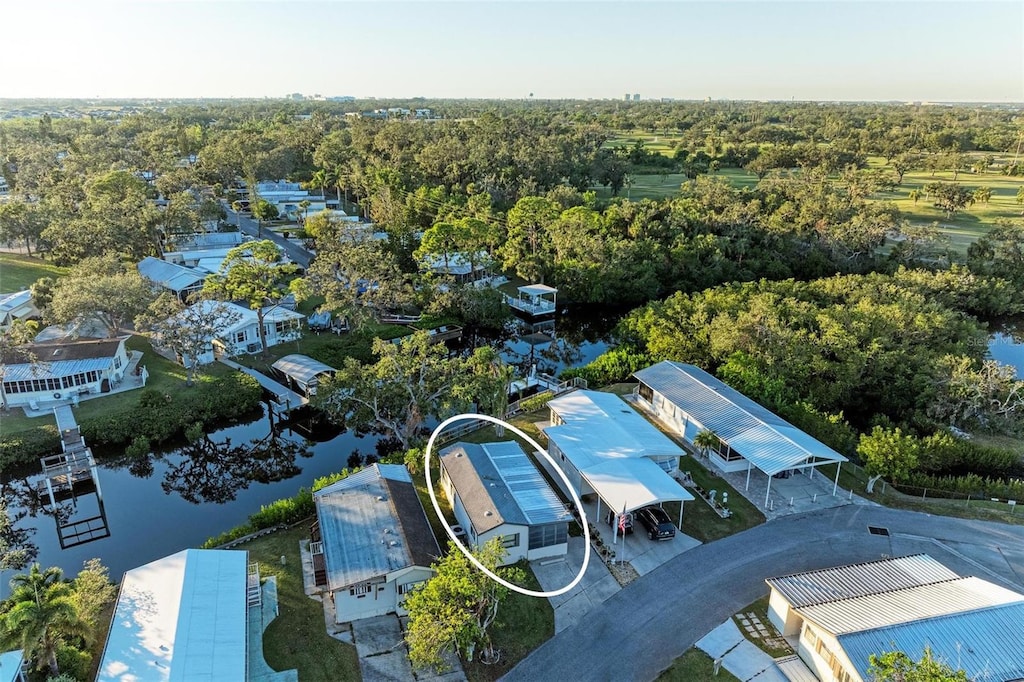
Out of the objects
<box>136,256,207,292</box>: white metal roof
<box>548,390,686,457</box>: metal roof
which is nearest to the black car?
<box>548,390,686,457</box>: metal roof

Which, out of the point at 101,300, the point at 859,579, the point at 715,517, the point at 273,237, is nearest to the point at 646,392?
the point at 715,517

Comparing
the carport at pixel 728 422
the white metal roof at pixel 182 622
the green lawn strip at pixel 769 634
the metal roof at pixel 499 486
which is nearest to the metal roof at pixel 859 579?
the green lawn strip at pixel 769 634

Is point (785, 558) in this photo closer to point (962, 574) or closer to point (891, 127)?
point (962, 574)

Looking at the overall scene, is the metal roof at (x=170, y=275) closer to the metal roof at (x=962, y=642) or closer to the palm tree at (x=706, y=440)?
the palm tree at (x=706, y=440)

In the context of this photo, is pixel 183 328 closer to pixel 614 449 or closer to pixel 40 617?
pixel 40 617

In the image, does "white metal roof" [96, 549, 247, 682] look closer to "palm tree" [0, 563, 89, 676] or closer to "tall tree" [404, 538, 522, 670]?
"palm tree" [0, 563, 89, 676]
